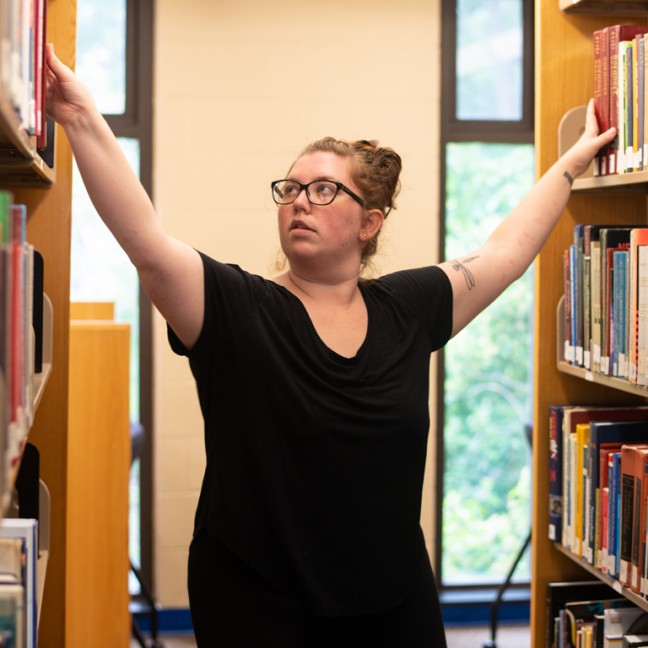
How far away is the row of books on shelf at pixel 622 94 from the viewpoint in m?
1.96

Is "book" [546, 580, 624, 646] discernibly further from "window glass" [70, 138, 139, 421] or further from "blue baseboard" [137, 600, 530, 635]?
"window glass" [70, 138, 139, 421]

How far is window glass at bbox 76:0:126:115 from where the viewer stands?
3639 mm

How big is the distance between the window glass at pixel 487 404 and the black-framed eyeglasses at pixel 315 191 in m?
2.11

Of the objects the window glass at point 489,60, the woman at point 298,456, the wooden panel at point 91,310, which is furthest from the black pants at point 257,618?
the window glass at point 489,60

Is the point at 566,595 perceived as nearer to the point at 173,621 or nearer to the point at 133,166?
the point at 173,621

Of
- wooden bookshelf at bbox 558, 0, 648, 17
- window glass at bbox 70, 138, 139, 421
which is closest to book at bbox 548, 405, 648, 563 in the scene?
wooden bookshelf at bbox 558, 0, 648, 17

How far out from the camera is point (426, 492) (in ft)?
12.3

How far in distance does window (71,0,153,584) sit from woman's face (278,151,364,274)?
194 centimetres

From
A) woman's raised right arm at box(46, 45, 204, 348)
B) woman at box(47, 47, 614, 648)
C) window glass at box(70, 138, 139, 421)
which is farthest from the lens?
window glass at box(70, 138, 139, 421)

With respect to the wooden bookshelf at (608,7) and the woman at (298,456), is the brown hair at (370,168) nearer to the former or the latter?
the woman at (298,456)

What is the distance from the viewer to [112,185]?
140 cm

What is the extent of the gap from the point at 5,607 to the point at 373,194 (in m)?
1.11

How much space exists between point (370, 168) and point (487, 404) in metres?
2.24

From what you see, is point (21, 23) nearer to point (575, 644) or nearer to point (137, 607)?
point (575, 644)
